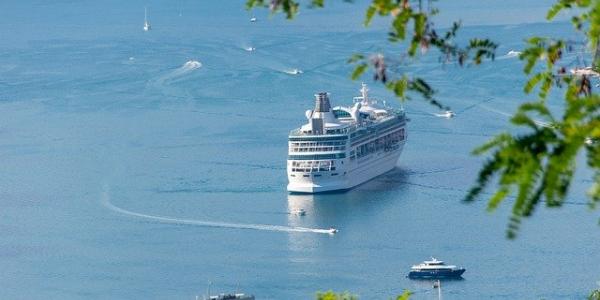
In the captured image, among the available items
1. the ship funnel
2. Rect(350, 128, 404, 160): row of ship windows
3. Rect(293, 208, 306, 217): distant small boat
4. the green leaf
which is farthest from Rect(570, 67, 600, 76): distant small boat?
Rect(350, 128, 404, 160): row of ship windows

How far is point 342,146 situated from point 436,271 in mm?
10496

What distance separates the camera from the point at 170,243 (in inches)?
1093

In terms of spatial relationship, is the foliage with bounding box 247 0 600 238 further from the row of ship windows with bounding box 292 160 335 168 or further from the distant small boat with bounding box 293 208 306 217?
the row of ship windows with bounding box 292 160 335 168

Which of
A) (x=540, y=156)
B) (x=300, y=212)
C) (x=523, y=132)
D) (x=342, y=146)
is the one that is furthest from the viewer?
(x=342, y=146)

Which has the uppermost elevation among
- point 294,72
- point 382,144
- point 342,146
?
point 342,146

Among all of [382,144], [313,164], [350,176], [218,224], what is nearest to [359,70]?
[218,224]

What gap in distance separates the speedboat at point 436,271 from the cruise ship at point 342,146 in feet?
27.8

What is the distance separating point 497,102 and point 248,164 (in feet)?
23.9

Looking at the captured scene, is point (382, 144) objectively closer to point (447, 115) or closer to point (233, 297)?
point (447, 115)

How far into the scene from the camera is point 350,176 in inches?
1352

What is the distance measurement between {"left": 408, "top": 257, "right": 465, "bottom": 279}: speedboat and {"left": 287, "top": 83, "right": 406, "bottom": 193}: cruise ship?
848cm

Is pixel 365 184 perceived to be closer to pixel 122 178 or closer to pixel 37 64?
pixel 122 178

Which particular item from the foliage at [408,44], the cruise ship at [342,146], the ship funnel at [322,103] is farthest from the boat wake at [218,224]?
the foliage at [408,44]

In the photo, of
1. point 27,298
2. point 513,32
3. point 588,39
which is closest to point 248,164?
point 27,298
